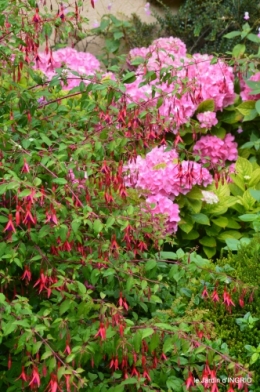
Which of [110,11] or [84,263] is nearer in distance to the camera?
[84,263]

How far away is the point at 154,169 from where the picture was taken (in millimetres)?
3869

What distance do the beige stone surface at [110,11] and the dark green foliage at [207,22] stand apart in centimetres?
23

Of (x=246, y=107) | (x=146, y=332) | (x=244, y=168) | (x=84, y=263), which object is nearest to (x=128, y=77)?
(x=84, y=263)

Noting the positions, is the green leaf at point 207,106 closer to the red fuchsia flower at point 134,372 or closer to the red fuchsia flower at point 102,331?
the red fuchsia flower at point 134,372

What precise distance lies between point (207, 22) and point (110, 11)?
877mm

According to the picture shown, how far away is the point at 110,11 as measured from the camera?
6.32 m

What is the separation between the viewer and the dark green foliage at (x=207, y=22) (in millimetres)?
5895

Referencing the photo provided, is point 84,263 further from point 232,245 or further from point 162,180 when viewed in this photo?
point 162,180

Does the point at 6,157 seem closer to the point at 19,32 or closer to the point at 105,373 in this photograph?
the point at 19,32

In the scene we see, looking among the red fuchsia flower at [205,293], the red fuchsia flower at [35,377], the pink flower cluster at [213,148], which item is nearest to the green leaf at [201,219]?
the pink flower cluster at [213,148]

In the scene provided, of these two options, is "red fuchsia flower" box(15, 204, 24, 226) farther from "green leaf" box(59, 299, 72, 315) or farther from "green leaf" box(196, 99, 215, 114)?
"green leaf" box(196, 99, 215, 114)

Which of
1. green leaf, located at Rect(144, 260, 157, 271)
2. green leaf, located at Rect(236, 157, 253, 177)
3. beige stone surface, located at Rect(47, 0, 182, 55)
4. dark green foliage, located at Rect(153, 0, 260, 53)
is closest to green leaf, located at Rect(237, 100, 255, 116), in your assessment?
green leaf, located at Rect(236, 157, 253, 177)

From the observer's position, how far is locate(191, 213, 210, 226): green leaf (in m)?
4.04

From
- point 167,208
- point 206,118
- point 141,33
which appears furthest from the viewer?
point 141,33
